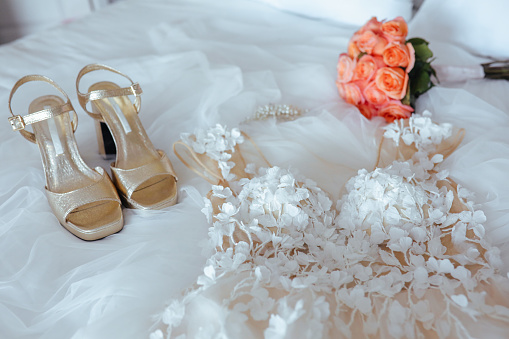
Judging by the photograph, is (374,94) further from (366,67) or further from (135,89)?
(135,89)

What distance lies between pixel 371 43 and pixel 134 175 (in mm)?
670

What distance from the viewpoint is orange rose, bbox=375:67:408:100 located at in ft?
3.24

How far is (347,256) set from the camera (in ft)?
2.23

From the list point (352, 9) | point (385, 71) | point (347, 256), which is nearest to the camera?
point (347, 256)

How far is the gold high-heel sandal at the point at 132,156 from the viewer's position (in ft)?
2.73

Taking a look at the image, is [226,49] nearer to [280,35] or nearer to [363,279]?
[280,35]

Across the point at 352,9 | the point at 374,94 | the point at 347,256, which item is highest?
the point at 352,9

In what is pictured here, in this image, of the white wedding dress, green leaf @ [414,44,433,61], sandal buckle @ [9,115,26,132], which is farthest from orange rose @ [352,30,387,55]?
sandal buckle @ [9,115,26,132]

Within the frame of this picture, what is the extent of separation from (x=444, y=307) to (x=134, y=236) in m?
0.54

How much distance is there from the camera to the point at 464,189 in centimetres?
76

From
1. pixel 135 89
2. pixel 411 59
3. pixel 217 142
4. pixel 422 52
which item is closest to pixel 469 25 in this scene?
pixel 422 52

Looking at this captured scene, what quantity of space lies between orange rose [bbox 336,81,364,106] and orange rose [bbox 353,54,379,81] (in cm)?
4

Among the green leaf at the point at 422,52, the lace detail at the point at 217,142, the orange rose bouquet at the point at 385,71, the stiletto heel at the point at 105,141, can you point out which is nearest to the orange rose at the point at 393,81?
the orange rose bouquet at the point at 385,71

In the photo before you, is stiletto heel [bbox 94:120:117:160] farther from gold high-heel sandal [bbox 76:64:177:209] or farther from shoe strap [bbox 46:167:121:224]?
shoe strap [bbox 46:167:121:224]
